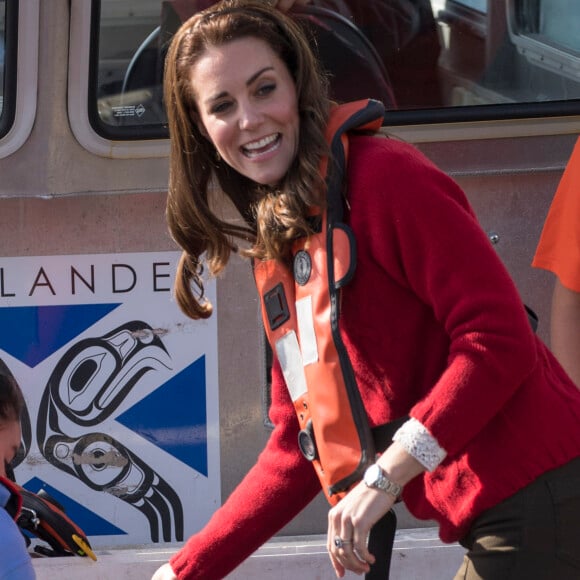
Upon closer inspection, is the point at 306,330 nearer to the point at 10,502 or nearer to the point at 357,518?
the point at 357,518

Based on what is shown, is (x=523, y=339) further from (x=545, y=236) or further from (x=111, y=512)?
(x=111, y=512)

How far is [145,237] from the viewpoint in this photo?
119 inches

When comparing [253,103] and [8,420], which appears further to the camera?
[8,420]

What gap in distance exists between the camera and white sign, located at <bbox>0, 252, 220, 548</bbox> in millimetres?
2984

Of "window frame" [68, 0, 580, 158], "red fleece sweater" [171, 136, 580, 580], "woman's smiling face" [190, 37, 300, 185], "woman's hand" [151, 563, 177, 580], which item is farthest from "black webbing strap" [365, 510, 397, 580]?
"window frame" [68, 0, 580, 158]

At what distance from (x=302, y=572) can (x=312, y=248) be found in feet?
4.05

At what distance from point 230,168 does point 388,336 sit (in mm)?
563

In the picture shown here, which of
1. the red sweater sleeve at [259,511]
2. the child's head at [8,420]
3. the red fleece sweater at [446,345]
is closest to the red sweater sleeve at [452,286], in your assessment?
the red fleece sweater at [446,345]

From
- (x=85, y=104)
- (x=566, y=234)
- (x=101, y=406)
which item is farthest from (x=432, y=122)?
(x=101, y=406)

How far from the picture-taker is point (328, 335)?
1.80 m

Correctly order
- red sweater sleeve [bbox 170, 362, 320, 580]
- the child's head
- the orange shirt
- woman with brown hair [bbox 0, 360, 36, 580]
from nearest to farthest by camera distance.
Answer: red sweater sleeve [bbox 170, 362, 320, 580] < woman with brown hair [bbox 0, 360, 36, 580] < the orange shirt < the child's head

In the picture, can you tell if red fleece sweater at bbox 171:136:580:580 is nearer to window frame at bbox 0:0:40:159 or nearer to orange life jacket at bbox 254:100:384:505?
orange life jacket at bbox 254:100:384:505

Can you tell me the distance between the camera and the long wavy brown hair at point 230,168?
1888mm

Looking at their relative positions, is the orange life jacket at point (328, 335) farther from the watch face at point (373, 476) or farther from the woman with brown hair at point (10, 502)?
the woman with brown hair at point (10, 502)
